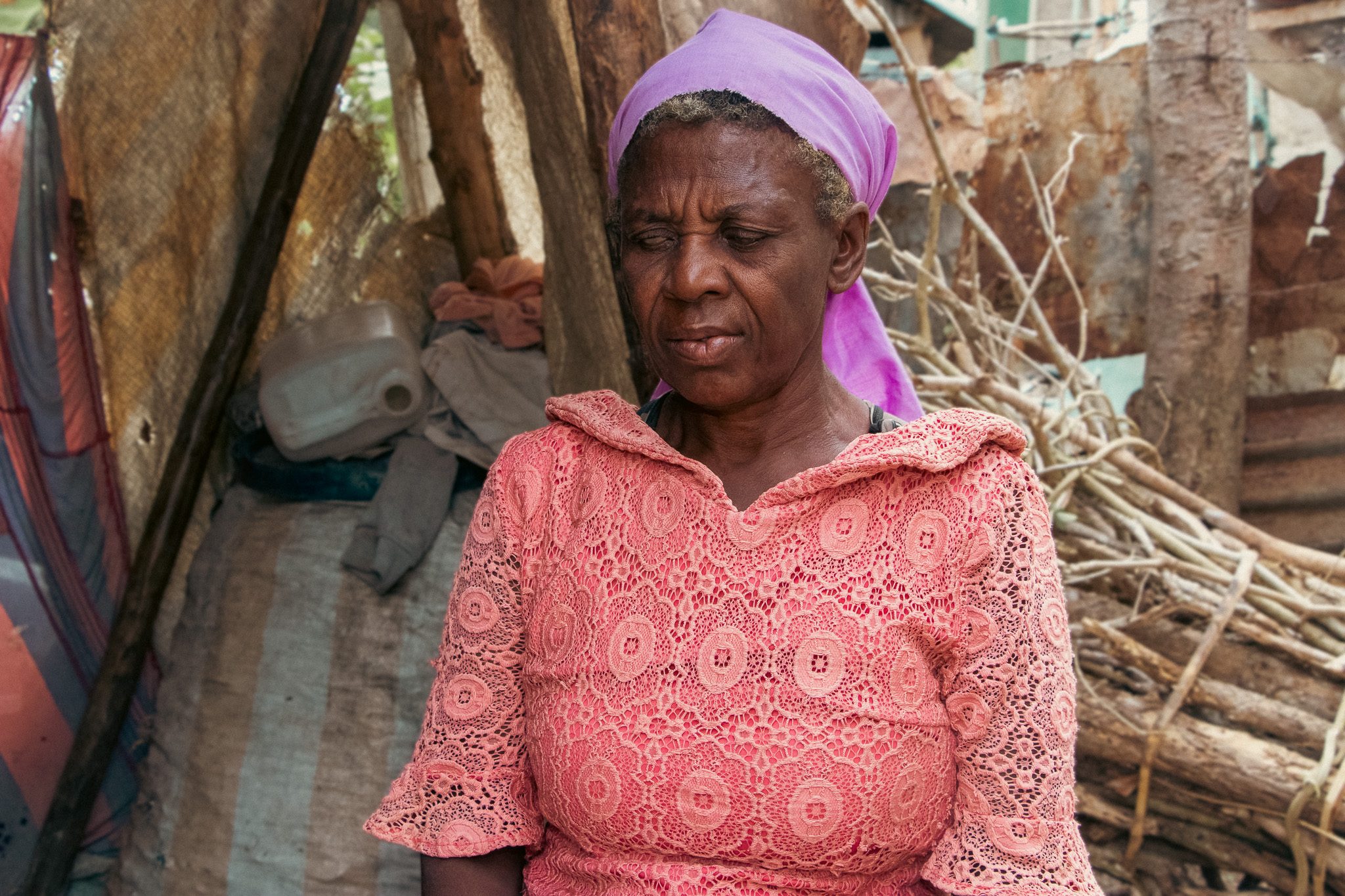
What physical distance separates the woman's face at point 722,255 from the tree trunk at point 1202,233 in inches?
124

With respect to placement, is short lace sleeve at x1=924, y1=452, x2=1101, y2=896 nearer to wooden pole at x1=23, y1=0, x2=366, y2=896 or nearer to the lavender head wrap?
the lavender head wrap

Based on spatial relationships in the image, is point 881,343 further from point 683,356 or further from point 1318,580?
point 1318,580

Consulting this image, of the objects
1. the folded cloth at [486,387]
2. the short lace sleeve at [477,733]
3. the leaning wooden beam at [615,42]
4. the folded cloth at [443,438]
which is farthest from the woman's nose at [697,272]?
the folded cloth at [486,387]

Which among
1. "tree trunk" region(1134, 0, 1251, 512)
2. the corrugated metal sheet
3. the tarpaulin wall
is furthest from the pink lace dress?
the corrugated metal sheet

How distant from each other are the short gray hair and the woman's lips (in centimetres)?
19

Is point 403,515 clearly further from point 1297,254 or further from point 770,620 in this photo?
point 1297,254

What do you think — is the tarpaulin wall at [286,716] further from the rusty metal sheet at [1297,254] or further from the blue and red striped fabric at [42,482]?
the rusty metal sheet at [1297,254]

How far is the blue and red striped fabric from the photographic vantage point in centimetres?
266

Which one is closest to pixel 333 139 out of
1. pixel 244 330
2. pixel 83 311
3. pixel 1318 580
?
pixel 244 330

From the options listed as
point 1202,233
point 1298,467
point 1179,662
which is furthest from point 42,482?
point 1298,467

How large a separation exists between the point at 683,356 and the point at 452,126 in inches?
91.7

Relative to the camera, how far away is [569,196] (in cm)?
254

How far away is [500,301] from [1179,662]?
81.0 inches

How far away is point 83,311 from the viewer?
9.48 feet
